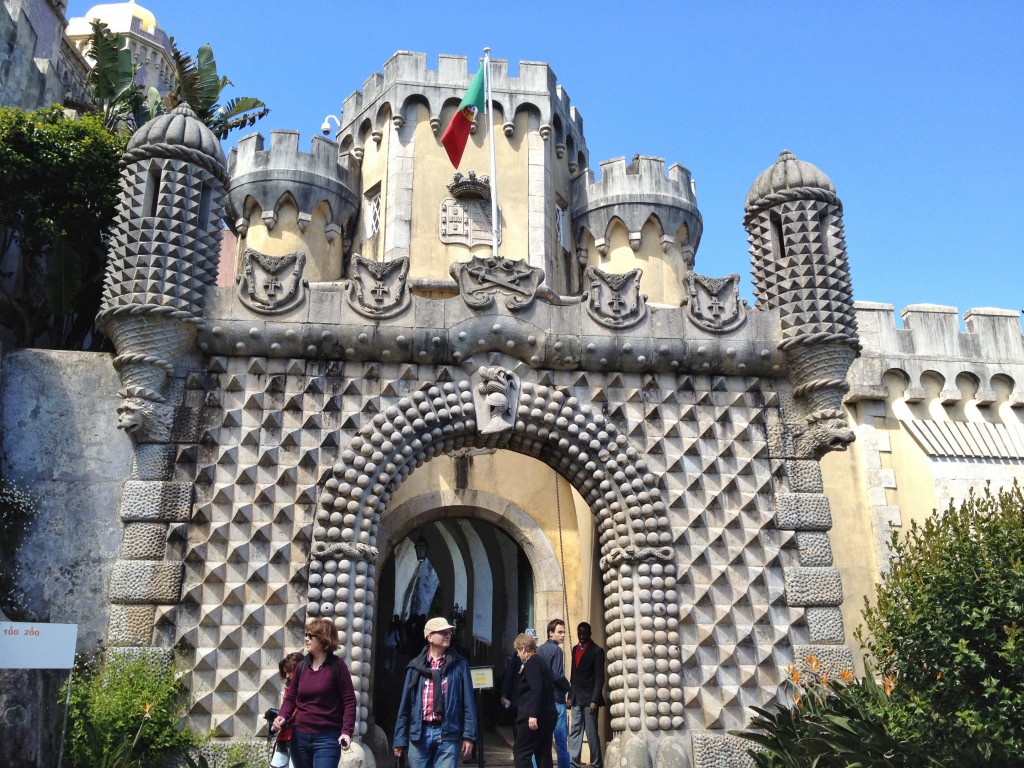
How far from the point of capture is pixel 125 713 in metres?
9.96

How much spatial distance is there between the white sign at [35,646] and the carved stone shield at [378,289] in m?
4.95

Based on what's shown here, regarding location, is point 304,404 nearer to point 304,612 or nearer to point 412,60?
point 304,612

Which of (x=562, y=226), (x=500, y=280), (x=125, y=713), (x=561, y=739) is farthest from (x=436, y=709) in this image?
(x=562, y=226)

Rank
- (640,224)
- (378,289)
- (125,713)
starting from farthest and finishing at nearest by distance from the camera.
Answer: (640,224) → (378,289) → (125,713)

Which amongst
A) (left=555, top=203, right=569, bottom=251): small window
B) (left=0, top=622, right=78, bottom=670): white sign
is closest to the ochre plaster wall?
(left=555, top=203, right=569, bottom=251): small window

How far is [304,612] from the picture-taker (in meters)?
10.9

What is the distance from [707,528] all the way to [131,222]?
7.91 m

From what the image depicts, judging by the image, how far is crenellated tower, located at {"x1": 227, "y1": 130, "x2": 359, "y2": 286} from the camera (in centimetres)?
1889

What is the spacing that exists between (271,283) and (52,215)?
264 inches

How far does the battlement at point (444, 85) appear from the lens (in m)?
19.3

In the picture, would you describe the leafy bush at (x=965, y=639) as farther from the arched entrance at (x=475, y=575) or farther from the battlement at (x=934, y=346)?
the battlement at (x=934, y=346)

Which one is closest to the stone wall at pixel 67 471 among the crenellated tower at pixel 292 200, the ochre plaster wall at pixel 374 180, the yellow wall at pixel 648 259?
the crenellated tower at pixel 292 200

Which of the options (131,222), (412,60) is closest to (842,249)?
(131,222)

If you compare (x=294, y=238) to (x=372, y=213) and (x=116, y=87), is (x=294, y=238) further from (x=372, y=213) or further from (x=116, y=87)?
(x=116, y=87)
